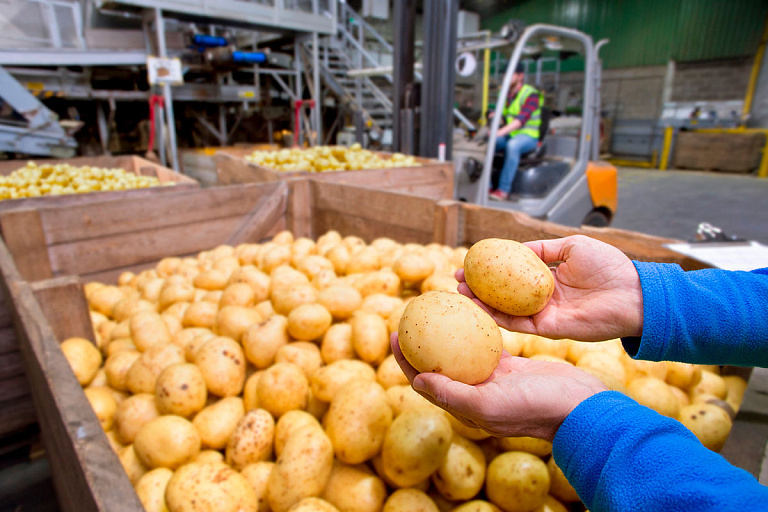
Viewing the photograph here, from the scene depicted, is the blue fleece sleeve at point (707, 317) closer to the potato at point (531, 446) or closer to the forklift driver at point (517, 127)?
the potato at point (531, 446)

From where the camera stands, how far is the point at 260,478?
141cm

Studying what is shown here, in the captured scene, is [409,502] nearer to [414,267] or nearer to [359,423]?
[359,423]

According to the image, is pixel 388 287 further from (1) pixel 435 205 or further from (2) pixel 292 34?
(2) pixel 292 34

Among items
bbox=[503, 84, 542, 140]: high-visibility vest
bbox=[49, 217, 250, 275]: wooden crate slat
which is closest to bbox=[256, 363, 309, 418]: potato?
bbox=[49, 217, 250, 275]: wooden crate slat

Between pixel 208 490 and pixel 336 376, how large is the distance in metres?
0.52

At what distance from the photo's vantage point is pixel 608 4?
17.7m

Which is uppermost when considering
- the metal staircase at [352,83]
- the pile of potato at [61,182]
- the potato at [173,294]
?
the metal staircase at [352,83]

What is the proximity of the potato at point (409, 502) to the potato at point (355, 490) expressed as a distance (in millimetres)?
51

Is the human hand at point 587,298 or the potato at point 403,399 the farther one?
the potato at point 403,399

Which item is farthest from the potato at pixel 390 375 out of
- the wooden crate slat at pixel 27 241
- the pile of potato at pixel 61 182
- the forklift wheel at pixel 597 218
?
the forklift wheel at pixel 597 218

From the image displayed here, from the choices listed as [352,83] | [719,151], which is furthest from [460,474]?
[719,151]

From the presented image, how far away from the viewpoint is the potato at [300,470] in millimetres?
1293

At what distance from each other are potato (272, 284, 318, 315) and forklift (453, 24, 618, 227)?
124 inches

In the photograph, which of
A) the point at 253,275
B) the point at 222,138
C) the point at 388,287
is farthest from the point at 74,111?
the point at 388,287
